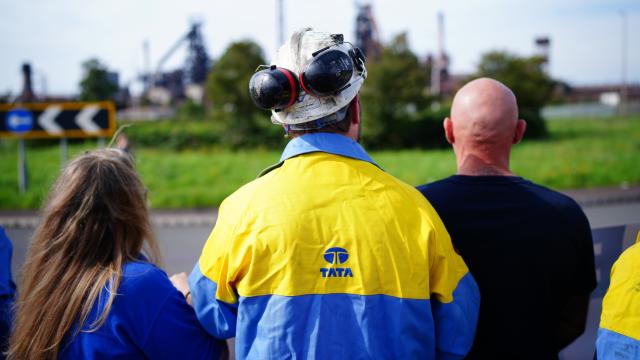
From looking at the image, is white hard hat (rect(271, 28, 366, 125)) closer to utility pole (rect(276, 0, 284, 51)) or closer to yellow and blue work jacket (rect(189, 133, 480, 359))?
yellow and blue work jacket (rect(189, 133, 480, 359))

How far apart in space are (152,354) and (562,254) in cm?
161

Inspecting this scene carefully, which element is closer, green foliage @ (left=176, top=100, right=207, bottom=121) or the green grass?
the green grass

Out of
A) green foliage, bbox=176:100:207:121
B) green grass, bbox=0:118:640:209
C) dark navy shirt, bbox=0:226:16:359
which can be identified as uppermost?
dark navy shirt, bbox=0:226:16:359

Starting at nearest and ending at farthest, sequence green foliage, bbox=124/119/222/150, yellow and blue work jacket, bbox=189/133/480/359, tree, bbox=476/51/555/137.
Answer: yellow and blue work jacket, bbox=189/133/480/359 → green foliage, bbox=124/119/222/150 → tree, bbox=476/51/555/137

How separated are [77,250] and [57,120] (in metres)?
13.6

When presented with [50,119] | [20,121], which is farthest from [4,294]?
[20,121]

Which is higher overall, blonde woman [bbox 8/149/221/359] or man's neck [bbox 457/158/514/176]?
man's neck [bbox 457/158/514/176]

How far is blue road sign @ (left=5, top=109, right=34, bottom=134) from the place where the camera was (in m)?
14.1

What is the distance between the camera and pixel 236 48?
104 feet

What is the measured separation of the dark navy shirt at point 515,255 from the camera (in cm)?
225

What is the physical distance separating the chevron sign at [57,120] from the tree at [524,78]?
83.7 feet

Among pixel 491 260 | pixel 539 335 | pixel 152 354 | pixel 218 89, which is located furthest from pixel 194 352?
pixel 218 89

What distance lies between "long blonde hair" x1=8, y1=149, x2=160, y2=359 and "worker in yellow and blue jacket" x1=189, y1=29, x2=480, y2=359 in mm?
330

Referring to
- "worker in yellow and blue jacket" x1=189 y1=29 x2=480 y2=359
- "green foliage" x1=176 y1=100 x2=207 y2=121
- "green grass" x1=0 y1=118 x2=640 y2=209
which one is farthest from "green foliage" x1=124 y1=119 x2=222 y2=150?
"worker in yellow and blue jacket" x1=189 y1=29 x2=480 y2=359
